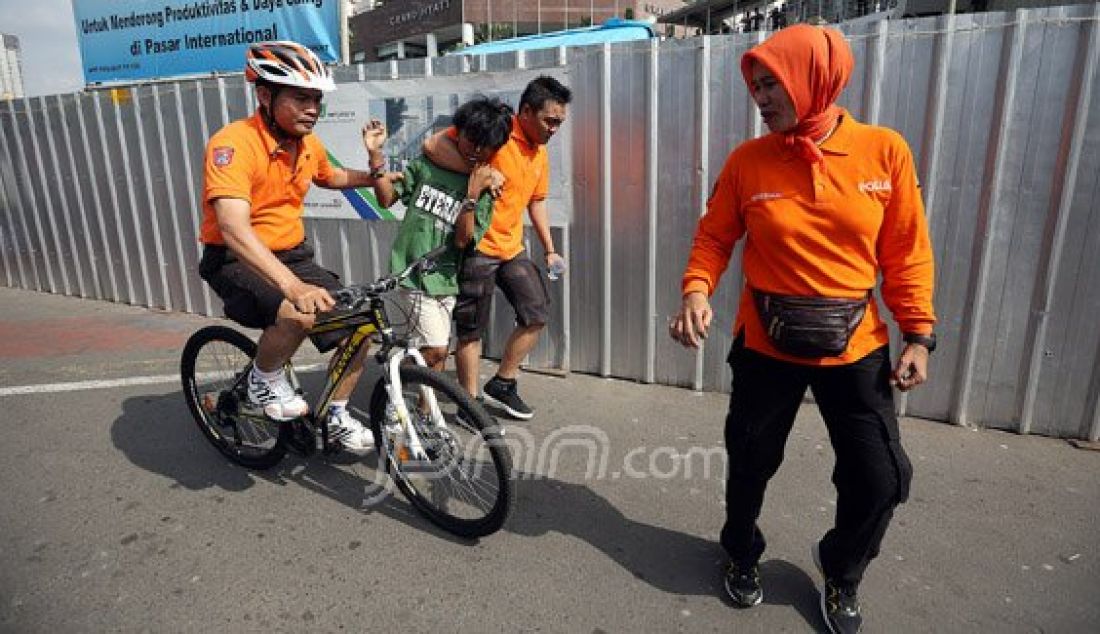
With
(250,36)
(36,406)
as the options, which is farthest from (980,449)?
(250,36)

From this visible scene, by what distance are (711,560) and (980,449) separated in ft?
6.53

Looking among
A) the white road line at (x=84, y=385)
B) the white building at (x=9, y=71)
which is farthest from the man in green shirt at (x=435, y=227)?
the white building at (x=9, y=71)

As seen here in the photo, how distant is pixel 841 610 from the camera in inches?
89.8

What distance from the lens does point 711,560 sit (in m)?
2.72

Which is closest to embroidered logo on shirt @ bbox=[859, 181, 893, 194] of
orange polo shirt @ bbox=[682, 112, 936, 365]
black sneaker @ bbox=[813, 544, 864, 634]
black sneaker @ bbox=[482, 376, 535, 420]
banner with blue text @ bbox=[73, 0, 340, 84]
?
orange polo shirt @ bbox=[682, 112, 936, 365]

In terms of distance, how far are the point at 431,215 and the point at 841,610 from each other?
258cm

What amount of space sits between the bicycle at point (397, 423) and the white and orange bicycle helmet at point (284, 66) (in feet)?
2.97

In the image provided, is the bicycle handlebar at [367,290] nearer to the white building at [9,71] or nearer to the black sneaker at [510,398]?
→ the black sneaker at [510,398]

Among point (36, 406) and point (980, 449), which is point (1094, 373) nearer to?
point (980, 449)

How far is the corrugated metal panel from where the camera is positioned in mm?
3357

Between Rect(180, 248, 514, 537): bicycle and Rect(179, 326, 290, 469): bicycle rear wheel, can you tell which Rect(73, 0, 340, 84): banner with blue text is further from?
Rect(180, 248, 514, 537): bicycle

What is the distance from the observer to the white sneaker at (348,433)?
3.22 m

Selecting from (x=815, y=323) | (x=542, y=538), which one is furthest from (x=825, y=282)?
(x=542, y=538)

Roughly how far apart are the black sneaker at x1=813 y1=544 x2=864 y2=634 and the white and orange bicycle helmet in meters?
2.90
